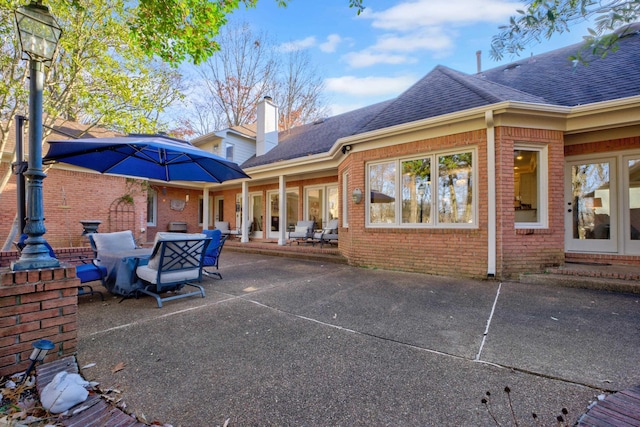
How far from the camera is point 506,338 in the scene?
111 inches

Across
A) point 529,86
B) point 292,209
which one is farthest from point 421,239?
point 292,209

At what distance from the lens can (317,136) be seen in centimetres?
1166

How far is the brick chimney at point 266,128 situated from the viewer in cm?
1338

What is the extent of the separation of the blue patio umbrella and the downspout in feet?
15.3

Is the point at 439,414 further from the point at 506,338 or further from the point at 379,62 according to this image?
the point at 379,62

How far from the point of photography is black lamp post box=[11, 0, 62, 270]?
2.37 m

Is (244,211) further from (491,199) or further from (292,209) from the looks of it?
(491,199)

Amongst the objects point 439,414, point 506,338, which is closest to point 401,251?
point 506,338

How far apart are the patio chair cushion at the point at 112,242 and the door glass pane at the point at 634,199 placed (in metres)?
9.59

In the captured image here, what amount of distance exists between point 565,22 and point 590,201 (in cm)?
542

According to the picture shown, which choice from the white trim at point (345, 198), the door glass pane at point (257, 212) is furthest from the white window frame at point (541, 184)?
the door glass pane at point (257, 212)

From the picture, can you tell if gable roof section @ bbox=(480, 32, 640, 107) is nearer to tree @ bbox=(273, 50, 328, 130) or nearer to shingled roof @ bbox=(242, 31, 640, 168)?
shingled roof @ bbox=(242, 31, 640, 168)

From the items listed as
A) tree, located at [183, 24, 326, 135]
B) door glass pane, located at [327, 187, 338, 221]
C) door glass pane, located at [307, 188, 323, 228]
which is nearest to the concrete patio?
door glass pane, located at [327, 187, 338, 221]

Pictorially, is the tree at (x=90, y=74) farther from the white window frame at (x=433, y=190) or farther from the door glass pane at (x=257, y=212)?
the white window frame at (x=433, y=190)
